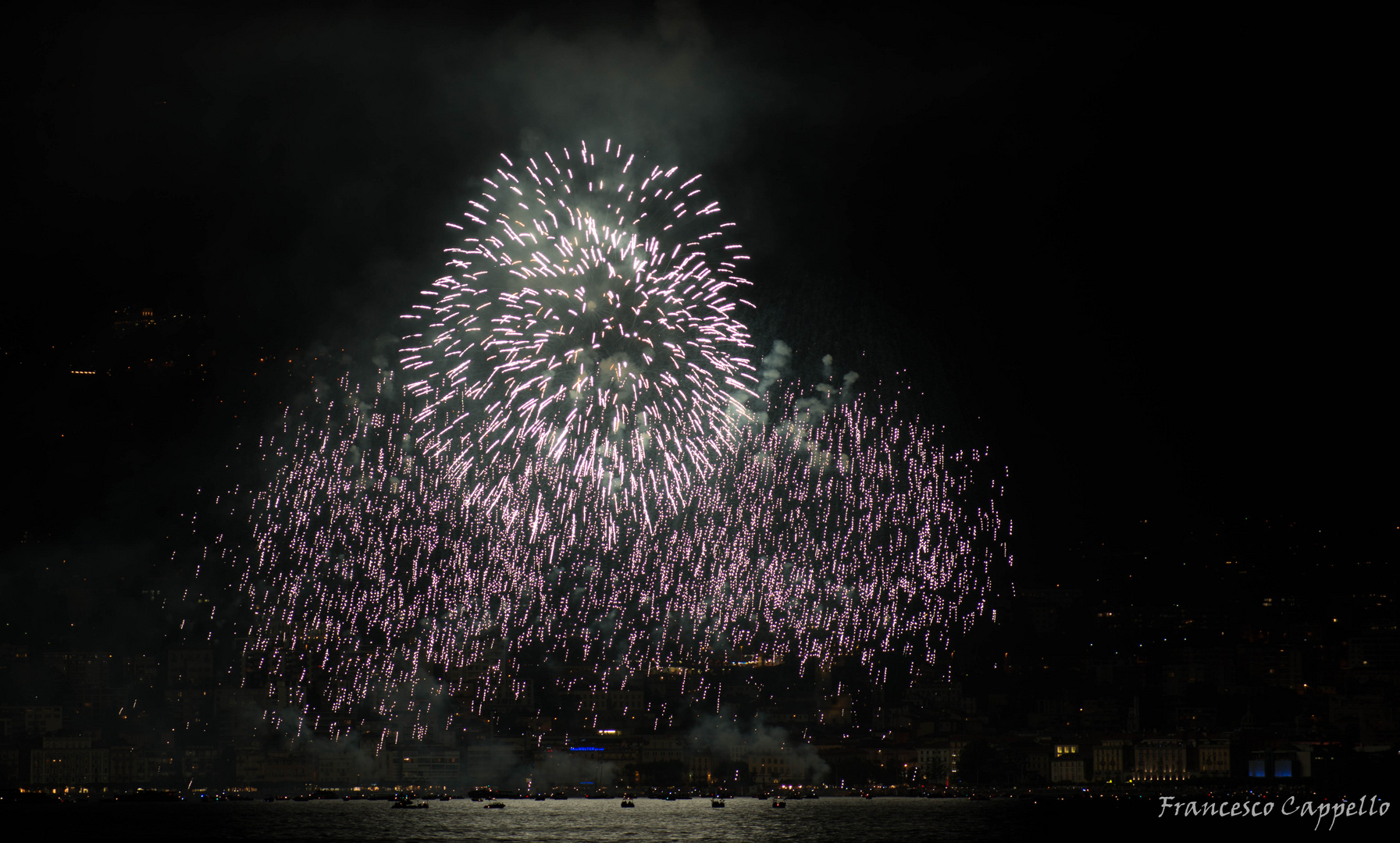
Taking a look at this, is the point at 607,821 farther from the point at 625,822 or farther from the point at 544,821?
the point at 544,821

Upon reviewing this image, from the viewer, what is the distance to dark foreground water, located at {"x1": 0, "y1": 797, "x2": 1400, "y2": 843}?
7862 centimetres

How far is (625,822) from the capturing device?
90.3 metres

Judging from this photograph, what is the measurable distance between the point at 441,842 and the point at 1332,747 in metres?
81.3

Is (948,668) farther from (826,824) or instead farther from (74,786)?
(74,786)

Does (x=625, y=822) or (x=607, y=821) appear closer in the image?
(x=625, y=822)

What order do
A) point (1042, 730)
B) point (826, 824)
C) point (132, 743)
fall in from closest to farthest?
point (826, 824) < point (132, 743) < point (1042, 730)

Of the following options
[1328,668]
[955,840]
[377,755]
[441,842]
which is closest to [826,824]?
[955,840]

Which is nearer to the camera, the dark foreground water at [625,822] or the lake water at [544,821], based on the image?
the dark foreground water at [625,822]

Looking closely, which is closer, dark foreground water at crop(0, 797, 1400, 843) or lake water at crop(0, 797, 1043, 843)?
dark foreground water at crop(0, 797, 1400, 843)

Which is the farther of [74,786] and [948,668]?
[948,668]

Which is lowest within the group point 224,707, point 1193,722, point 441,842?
point 441,842

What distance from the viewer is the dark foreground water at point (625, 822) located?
78625mm

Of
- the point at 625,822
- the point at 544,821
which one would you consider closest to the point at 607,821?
the point at 625,822

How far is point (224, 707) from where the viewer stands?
108 meters
